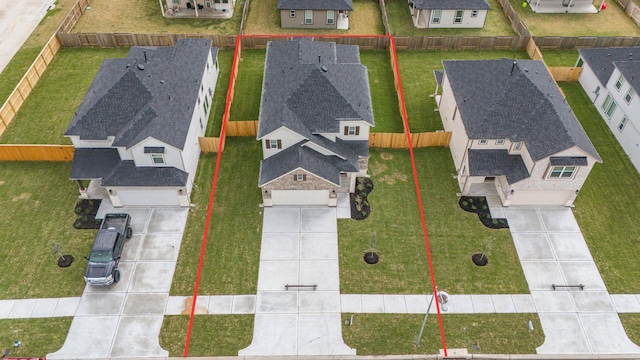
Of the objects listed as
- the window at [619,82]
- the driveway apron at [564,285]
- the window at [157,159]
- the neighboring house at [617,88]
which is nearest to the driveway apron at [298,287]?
the window at [157,159]

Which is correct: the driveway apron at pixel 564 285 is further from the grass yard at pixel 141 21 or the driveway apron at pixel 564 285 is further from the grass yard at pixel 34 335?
the grass yard at pixel 141 21

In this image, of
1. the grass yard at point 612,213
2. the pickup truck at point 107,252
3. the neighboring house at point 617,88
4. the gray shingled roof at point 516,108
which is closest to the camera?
the pickup truck at point 107,252

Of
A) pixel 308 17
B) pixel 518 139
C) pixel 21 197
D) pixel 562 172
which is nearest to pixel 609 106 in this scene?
pixel 562 172

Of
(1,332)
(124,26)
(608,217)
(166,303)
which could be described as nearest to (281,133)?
(166,303)

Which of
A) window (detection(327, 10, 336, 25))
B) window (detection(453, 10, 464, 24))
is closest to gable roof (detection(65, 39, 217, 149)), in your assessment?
window (detection(327, 10, 336, 25))

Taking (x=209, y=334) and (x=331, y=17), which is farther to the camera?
(x=331, y=17)

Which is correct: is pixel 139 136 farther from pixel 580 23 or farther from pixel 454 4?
→ pixel 580 23

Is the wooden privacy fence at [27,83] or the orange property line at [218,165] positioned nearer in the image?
the orange property line at [218,165]

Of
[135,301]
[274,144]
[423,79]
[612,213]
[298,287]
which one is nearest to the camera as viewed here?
[135,301]
